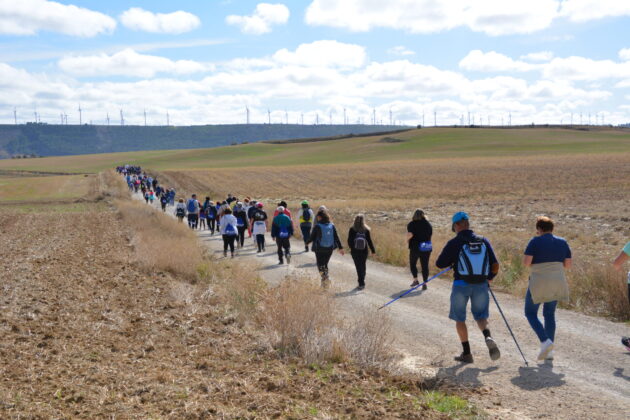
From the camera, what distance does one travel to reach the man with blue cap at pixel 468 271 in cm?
766

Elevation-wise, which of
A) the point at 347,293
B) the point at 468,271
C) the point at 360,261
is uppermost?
the point at 468,271

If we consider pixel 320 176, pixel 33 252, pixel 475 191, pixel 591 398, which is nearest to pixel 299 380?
pixel 591 398

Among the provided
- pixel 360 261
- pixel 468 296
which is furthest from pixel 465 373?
pixel 360 261

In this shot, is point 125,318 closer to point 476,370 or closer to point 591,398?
point 476,370

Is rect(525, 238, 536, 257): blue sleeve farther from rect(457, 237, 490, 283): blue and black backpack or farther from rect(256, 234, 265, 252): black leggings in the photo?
rect(256, 234, 265, 252): black leggings

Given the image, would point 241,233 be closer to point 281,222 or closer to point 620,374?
point 281,222

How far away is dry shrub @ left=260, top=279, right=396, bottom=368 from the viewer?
25.5 ft

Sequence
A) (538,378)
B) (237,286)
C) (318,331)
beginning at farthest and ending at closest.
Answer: (237,286)
(318,331)
(538,378)

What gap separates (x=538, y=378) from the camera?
7.23 metres

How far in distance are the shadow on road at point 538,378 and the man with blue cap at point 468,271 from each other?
1.25ft

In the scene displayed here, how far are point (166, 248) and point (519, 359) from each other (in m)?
10.8

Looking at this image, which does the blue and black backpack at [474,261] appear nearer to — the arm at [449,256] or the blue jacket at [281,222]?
the arm at [449,256]

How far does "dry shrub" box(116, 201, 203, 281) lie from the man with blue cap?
8.00 metres

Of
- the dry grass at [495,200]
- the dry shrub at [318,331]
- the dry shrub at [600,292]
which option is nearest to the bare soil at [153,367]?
the dry shrub at [318,331]
